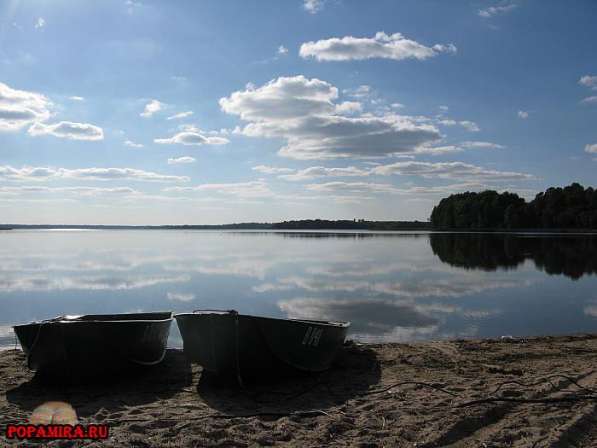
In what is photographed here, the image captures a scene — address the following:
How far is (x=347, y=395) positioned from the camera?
767cm

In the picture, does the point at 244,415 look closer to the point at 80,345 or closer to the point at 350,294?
the point at 80,345

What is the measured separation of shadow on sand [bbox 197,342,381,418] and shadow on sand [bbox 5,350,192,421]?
1.90ft

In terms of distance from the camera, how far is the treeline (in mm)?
113812

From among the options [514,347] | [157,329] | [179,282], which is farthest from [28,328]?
[179,282]

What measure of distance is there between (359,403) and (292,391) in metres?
1.21

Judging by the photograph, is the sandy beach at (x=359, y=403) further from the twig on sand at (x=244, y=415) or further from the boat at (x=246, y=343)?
the boat at (x=246, y=343)

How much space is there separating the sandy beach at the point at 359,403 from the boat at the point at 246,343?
28 centimetres

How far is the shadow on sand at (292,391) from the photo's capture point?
23.2 feet

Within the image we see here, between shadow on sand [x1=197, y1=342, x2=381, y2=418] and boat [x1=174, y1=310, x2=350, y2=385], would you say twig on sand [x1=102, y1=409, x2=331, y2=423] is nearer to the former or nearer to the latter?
shadow on sand [x1=197, y1=342, x2=381, y2=418]

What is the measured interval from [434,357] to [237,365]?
3988 mm

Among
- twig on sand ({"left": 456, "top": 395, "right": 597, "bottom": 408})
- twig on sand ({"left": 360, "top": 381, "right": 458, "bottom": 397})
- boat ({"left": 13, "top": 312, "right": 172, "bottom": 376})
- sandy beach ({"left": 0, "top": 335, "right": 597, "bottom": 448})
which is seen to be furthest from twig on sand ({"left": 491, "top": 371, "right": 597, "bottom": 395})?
boat ({"left": 13, "top": 312, "right": 172, "bottom": 376})

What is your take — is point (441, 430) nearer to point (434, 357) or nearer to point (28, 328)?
point (434, 357)

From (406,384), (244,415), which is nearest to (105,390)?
(244,415)

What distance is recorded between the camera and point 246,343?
8.02 meters
